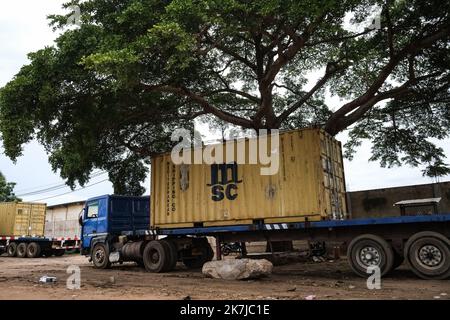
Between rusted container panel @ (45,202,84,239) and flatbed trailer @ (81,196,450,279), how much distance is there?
58.2 ft

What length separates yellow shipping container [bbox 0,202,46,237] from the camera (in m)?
24.6

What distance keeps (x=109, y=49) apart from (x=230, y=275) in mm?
6339

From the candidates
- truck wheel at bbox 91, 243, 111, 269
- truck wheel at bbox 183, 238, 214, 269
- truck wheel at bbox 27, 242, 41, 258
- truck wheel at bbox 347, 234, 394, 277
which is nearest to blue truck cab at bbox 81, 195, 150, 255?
truck wheel at bbox 91, 243, 111, 269

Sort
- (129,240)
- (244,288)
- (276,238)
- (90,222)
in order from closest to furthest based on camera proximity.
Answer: (244,288), (276,238), (129,240), (90,222)

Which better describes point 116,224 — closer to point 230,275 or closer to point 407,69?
point 230,275

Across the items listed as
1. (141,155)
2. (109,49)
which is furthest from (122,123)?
(109,49)

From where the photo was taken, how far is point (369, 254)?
389 inches

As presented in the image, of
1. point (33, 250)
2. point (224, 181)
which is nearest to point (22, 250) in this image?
point (33, 250)

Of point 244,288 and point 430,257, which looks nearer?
point 244,288

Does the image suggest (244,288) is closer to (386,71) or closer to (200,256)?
(200,256)

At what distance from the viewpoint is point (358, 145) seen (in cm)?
1833

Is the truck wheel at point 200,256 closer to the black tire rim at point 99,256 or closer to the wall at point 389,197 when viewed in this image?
the black tire rim at point 99,256

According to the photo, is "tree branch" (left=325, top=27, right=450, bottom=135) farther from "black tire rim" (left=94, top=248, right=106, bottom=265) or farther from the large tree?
"black tire rim" (left=94, top=248, right=106, bottom=265)

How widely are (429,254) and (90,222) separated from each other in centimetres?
1142
